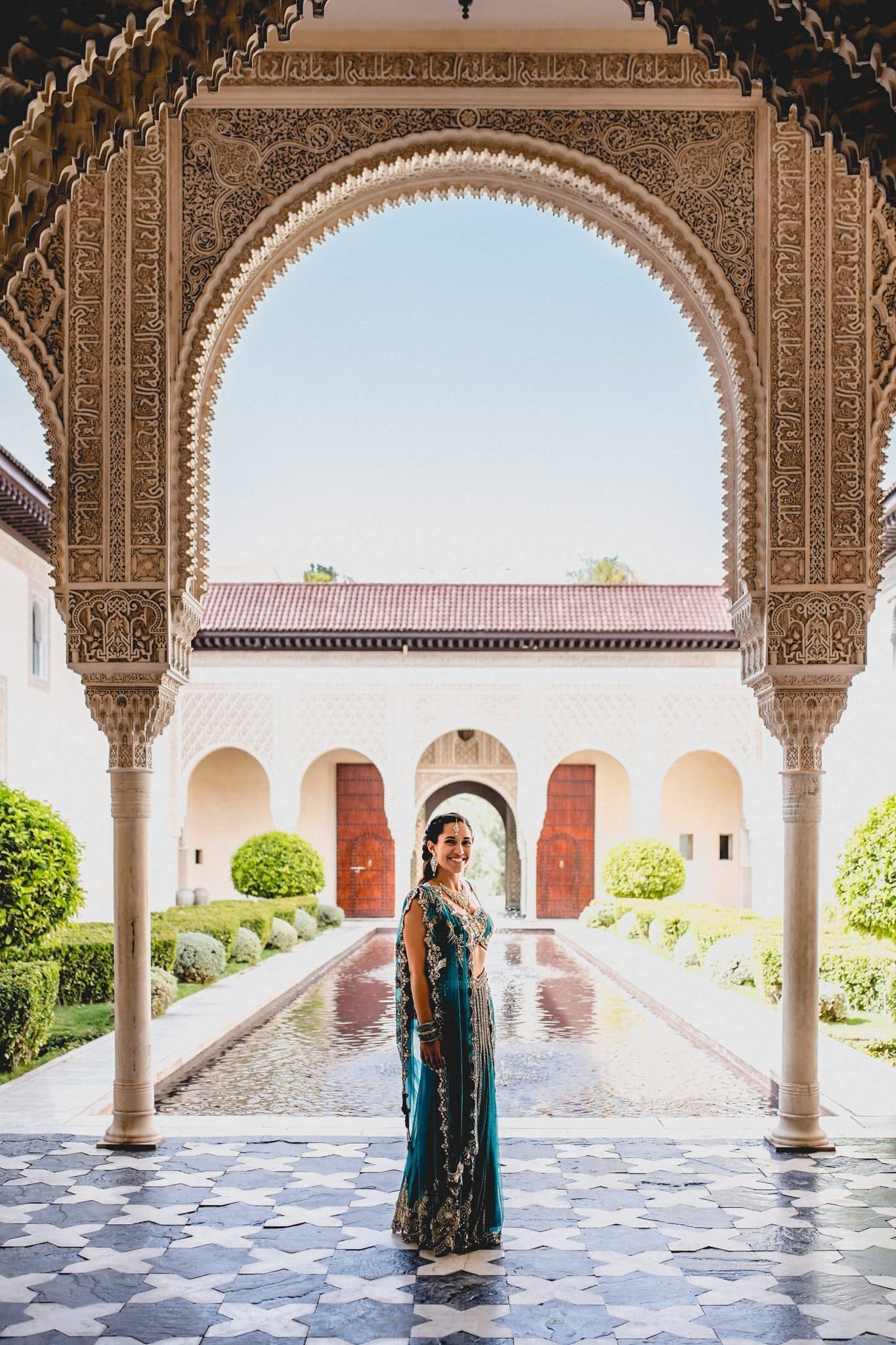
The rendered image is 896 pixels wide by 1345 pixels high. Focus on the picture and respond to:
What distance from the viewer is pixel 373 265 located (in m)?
34.5

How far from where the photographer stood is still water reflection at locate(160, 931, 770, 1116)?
294 inches

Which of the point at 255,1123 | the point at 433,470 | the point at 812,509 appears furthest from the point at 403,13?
the point at 433,470

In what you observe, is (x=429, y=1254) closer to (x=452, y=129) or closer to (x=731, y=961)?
(x=452, y=129)

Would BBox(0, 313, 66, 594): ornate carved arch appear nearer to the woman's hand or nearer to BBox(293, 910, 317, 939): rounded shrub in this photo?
the woman's hand

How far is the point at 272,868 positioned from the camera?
18578 mm

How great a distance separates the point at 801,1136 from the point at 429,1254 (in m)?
2.12

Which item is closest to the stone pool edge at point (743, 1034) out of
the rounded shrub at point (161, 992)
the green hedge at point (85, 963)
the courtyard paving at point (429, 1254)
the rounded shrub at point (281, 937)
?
the courtyard paving at point (429, 1254)

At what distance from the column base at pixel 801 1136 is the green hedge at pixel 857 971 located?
4235 millimetres

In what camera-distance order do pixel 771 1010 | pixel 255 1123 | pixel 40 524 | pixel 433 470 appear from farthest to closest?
pixel 433 470 < pixel 40 524 < pixel 771 1010 < pixel 255 1123

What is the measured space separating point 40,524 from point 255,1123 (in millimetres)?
8539

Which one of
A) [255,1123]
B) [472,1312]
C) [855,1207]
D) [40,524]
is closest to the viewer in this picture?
[472,1312]

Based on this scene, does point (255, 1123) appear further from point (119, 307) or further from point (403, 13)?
point (403, 13)

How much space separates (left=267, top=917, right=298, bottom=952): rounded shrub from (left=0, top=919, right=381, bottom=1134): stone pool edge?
887 mm

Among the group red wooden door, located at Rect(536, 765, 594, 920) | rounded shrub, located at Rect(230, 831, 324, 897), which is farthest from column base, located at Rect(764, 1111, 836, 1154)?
red wooden door, located at Rect(536, 765, 594, 920)
